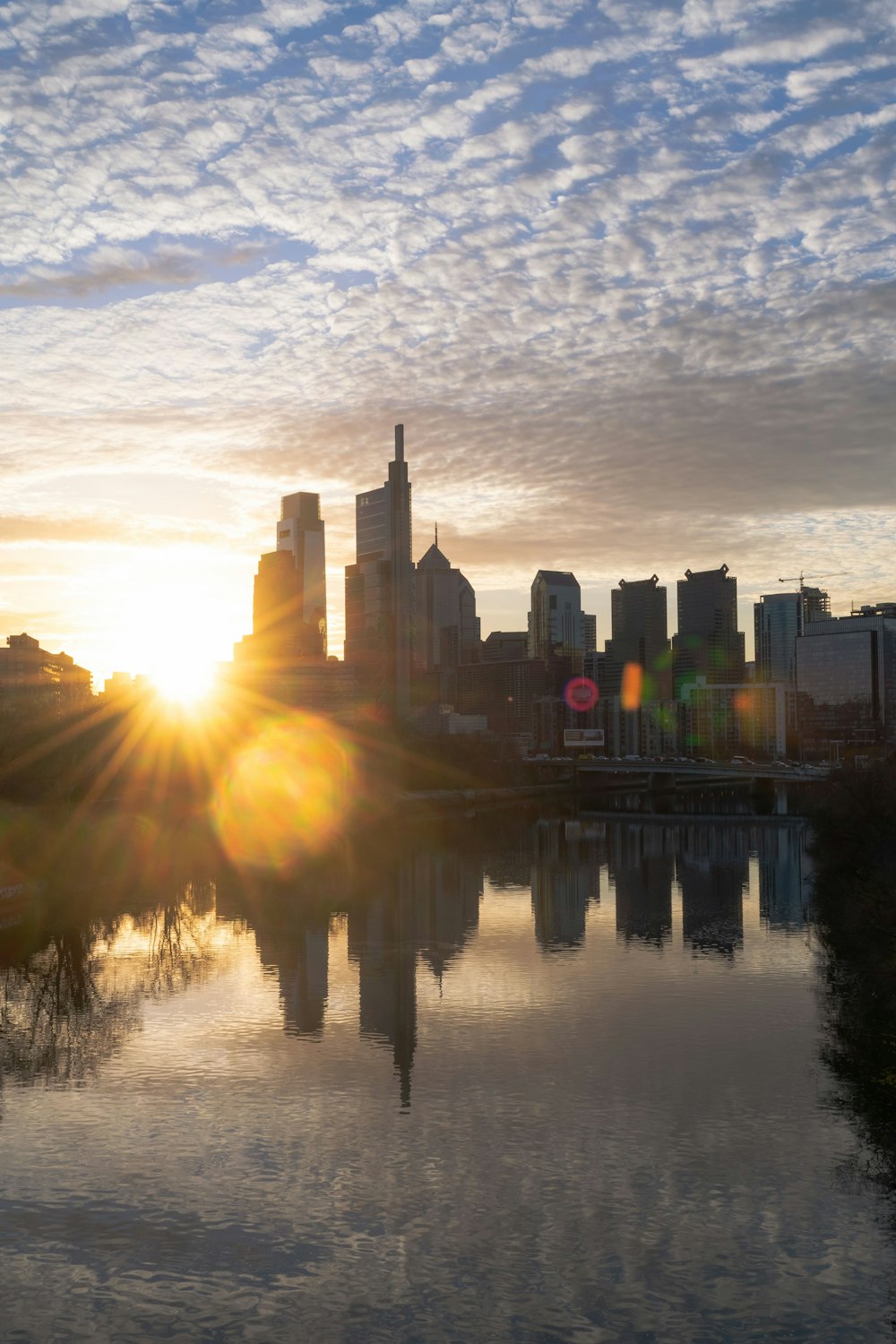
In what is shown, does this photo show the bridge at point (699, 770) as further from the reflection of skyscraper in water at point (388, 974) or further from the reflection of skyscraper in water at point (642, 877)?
the reflection of skyscraper in water at point (388, 974)

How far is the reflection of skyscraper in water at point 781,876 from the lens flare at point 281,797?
101ft

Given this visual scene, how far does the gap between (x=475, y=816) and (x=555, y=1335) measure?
108m

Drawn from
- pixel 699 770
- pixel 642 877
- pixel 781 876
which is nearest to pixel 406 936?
pixel 642 877

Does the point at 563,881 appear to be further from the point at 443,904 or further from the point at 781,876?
the point at 781,876

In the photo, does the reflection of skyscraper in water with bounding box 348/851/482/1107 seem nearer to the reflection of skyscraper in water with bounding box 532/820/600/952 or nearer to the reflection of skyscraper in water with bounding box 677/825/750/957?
the reflection of skyscraper in water with bounding box 532/820/600/952

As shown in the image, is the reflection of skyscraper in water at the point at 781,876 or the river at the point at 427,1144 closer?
the river at the point at 427,1144

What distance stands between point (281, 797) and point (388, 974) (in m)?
68.6

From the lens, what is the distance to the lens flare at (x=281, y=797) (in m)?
85.2

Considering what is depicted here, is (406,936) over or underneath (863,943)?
underneath

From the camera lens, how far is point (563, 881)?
3012 inches

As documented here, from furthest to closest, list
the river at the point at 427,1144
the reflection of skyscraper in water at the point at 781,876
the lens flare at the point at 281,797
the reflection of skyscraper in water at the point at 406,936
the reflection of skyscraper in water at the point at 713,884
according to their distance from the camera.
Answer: the lens flare at the point at 281,797 → the reflection of skyscraper in water at the point at 781,876 → the reflection of skyscraper in water at the point at 713,884 → the reflection of skyscraper in water at the point at 406,936 → the river at the point at 427,1144

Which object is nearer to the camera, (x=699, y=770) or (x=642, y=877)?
(x=642, y=877)

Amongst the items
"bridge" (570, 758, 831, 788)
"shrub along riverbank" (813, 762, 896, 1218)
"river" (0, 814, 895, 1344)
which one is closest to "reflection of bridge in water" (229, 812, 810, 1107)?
"river" (0, 814, 895, 1344)

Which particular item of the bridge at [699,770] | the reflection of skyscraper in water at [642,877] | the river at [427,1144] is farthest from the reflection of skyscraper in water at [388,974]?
the bridge at [699,770]
